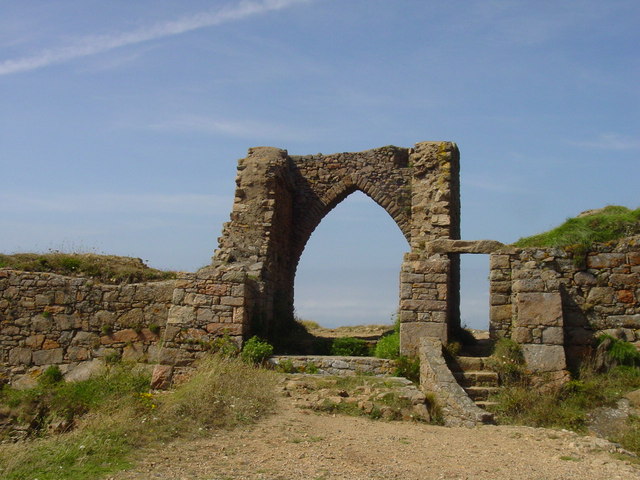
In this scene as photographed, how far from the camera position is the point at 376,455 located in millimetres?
7484

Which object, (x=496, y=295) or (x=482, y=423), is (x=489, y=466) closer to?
(x=482, y=423)

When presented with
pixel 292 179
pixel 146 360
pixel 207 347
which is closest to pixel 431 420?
pixel 207 347

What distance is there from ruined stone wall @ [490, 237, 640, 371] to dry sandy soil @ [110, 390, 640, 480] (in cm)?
293

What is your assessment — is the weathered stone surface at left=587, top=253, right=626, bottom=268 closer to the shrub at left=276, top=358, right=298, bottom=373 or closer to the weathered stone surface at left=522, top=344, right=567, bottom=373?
the weathered stone surface at left=522, top=344, right=567, bottom=373

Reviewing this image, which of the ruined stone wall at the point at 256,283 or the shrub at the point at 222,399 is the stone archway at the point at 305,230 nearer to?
the ruined stone wall at the point at 256,283

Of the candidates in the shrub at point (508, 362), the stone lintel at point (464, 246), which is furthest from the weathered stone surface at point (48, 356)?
the shrub at point (508, 362)

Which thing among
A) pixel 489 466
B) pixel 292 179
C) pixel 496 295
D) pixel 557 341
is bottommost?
pixel 489 466

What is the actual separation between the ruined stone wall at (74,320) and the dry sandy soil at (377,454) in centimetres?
608

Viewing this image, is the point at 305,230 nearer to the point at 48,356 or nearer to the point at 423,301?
the point at 423,301

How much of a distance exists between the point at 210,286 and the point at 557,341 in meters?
6.51

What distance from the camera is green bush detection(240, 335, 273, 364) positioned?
1264cm

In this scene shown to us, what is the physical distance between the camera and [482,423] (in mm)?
9367

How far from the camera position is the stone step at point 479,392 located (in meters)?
10.8

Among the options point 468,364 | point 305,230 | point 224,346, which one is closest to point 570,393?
point 468,364
